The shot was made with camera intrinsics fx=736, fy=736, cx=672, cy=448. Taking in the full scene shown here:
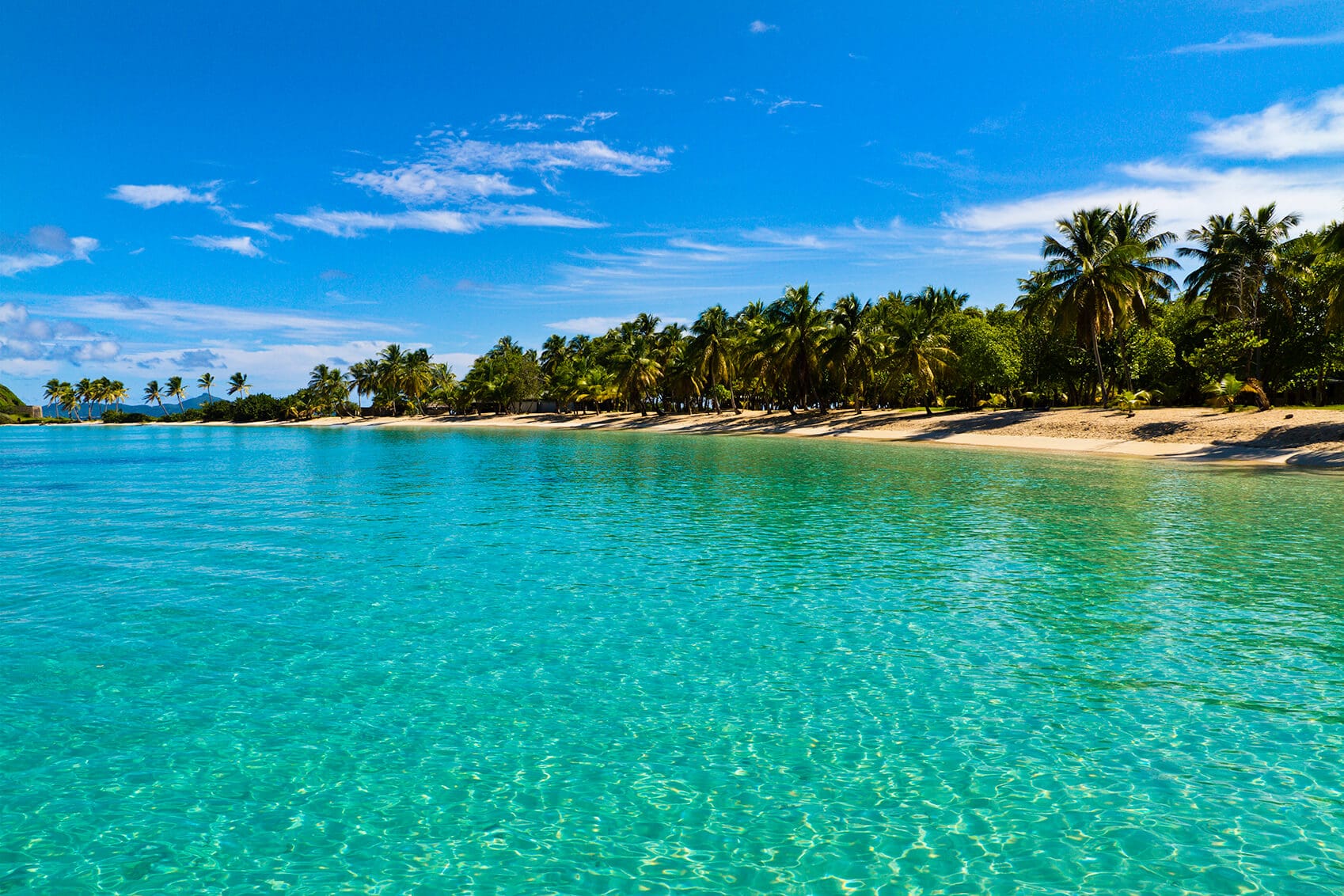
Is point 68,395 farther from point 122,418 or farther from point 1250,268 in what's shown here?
point 1250,268

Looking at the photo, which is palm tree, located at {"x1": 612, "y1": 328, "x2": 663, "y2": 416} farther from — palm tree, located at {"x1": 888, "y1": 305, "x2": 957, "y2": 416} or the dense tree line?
palm tree, located at {"x1": 888, "y1": 305, "x2": 957, "y2": 416}

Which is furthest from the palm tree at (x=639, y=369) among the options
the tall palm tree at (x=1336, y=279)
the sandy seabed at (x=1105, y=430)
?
the tall palm tree at (x=1336, y=279)

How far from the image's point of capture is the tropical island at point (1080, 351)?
53406mm

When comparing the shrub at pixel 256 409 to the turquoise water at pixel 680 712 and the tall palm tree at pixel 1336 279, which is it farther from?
the tall palm tree at pixel 1336 279

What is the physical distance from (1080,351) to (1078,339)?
371 inches

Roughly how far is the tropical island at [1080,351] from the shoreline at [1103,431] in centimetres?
21

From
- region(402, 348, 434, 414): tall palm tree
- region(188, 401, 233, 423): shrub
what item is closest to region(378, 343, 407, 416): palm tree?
region(402, 348, 434, 414): tall palm tree

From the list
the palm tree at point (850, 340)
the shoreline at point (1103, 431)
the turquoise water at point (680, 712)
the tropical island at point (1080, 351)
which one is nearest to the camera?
the turquoise water at point (680, 712)

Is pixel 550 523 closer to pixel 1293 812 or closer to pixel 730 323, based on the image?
pixel 1293 812

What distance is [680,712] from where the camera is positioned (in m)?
9.35

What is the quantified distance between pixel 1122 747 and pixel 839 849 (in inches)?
156

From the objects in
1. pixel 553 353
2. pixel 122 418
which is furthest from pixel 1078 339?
pixel 122 418

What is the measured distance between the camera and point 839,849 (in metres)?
6.52

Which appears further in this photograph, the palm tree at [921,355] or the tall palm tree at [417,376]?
the tall palm tree at [417,376]
